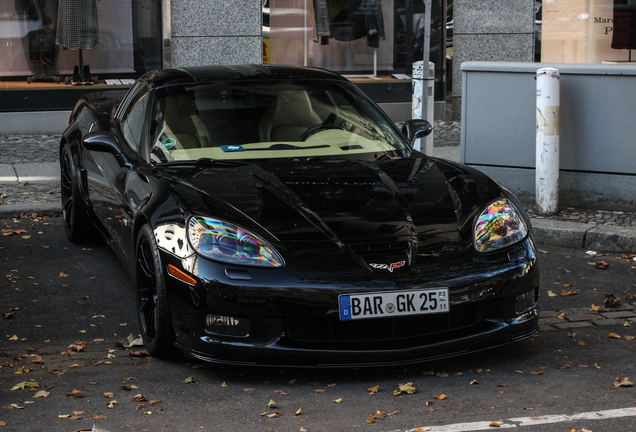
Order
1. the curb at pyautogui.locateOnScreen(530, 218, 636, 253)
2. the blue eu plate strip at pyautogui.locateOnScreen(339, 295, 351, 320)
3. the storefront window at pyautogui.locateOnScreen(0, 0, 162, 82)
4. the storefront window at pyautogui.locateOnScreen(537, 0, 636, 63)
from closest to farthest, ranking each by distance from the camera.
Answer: the blue eu plate strip at pyautogui.locateOnScreen(339, 295, 351, 320)
the curb at pyautogui.locateOnScreen(530, 218, 636, 253)
the storefront window at pyautogui.locateOnScreen(0, 0, 162, 82)
the storefront window at pyautogui.locateOnScreen(537, 0, 636, 63)

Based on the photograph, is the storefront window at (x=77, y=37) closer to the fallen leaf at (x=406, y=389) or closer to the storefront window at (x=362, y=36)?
the storefront window at (x=362, y=36)

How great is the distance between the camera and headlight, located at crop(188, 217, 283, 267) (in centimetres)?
375

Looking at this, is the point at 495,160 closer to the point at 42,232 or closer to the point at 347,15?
the point at 42,232

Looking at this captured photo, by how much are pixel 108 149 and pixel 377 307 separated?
212cm

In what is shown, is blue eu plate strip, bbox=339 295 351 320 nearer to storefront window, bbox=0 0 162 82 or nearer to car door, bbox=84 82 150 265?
car door, bbox=84 82 150 265

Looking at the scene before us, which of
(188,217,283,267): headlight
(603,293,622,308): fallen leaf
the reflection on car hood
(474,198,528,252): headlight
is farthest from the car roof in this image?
(603,293,622,308): fallen leaf

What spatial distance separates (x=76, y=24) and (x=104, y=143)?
27.9 feet

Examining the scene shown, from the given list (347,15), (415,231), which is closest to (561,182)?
(415,231)

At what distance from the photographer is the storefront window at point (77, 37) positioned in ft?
41.6

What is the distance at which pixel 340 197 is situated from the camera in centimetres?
418

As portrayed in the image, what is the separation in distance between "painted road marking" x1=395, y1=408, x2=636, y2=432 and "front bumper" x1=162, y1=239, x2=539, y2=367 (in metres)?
0.49

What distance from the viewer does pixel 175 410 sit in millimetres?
3557

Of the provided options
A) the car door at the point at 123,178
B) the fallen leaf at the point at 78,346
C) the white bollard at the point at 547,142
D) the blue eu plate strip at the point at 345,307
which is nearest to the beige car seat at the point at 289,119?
the car door at the point at 123,178

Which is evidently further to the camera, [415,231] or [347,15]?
[347,15]
